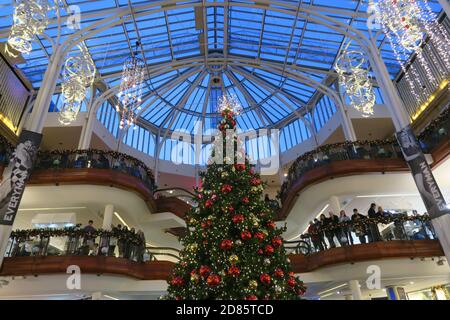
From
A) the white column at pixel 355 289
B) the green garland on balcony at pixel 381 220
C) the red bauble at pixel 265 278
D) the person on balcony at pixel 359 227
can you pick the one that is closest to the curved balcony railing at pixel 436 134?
the green garland on balcony at pixel 381 220

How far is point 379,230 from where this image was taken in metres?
12.7

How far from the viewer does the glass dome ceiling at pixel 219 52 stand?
19500 millimetres

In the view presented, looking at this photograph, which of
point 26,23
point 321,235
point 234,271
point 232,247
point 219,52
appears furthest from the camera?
point 219,52

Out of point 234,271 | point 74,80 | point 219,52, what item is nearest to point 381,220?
point 234,271

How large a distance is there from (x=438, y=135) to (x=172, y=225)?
1469 cm

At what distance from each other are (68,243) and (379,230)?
40.4 ft

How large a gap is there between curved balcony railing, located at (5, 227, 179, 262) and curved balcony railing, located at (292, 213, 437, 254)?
27.7 ft

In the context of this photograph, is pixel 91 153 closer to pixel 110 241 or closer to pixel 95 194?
pixel 95 194

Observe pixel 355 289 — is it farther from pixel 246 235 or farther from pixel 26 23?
pixel 26 23

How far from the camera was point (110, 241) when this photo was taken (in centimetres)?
1305

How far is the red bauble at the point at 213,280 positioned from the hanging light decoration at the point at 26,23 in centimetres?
901

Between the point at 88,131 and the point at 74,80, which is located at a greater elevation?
the point at 88,131
